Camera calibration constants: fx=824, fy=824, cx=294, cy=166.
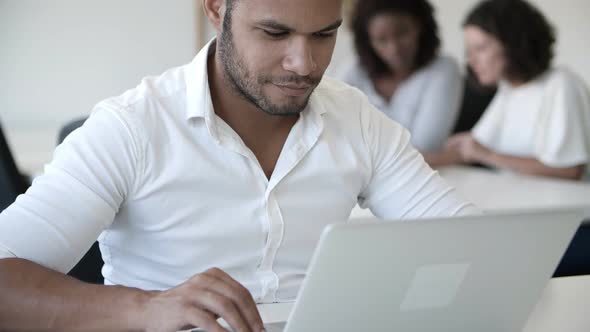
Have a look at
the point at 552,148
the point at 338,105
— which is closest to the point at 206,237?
the point at 338,105

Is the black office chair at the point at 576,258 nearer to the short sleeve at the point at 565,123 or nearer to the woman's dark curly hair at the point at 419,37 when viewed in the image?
the short sleeve at the point at 565,123

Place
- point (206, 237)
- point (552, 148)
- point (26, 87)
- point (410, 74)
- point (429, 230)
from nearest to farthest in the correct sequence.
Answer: point (429, 230) → point (206, 237) → point (552, 148) → point (410, 74) → point (26, 87)

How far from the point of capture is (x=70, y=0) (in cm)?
326

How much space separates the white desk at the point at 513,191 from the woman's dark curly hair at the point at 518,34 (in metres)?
0.35

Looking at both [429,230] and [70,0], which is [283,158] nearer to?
[429,230]

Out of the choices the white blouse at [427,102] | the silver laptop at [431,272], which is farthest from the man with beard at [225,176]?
the white blouse at [427,102]

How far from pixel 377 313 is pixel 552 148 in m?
1.89

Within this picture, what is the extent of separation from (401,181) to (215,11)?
41cm

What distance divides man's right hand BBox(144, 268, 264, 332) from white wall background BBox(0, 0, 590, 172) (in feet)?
7.21

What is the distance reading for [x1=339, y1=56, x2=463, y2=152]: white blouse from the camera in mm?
2895

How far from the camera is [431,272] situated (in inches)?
34.4

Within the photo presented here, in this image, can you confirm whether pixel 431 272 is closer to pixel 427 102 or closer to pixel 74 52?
pixel 427 102

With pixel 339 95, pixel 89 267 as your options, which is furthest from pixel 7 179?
pixel 339 95

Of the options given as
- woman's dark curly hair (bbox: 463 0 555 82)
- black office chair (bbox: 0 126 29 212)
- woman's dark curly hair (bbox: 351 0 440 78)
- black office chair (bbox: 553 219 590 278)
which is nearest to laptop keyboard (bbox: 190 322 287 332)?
black office chair (bbox: 0 126 29 212)
